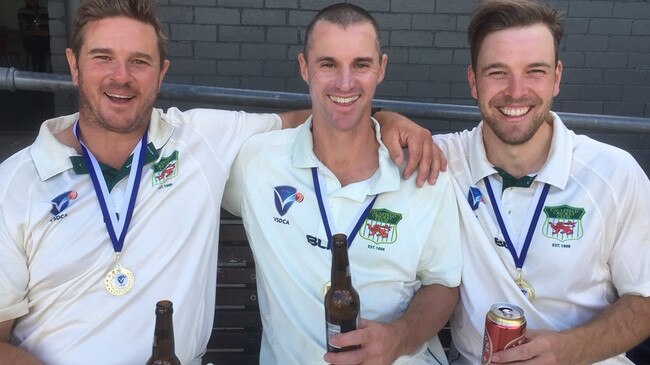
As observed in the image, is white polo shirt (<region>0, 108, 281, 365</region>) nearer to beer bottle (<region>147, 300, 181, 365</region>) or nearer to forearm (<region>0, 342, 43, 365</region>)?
forearm (<region>0, 342, 43, 365</region>)

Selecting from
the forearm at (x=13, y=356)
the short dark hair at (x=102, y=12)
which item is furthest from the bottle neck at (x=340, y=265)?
the short dark hair at (x=102, y=12)

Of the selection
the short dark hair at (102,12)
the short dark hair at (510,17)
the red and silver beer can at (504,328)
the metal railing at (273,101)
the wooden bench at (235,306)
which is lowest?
the wooden bench at (235,306)

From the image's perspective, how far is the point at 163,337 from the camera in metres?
1.87

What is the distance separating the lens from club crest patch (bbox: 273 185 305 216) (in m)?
2.57

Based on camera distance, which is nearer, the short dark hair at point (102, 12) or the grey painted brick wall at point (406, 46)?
the short dark hair at point (102, 12)

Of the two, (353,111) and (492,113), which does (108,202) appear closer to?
(353,111)

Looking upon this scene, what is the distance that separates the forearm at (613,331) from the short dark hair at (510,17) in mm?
1112

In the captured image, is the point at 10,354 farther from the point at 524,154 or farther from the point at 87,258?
the point at 524,154

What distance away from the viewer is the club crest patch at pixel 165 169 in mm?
2521

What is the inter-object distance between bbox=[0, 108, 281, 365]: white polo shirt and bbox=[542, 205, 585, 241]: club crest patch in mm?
1376

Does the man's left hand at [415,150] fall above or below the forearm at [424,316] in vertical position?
above

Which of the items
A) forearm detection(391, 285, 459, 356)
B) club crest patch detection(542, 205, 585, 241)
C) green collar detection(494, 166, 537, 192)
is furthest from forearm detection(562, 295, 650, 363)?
green collar detection(494, 166, 537, 192)

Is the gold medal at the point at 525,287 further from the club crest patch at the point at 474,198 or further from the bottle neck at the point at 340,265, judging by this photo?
the bottle neck at the point at 340,265

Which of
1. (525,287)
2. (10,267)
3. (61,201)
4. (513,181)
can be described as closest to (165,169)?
(61,201)
